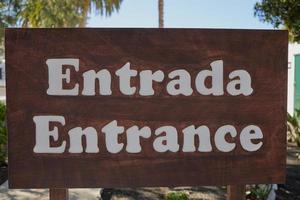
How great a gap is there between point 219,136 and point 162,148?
39 cm

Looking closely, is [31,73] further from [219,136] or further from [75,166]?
[219,136]

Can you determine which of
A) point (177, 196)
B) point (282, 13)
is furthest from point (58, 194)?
point (282, 13)

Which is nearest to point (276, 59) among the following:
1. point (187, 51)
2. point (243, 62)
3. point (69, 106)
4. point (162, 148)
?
point (243, 62)

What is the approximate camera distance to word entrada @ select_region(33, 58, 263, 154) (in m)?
2.43

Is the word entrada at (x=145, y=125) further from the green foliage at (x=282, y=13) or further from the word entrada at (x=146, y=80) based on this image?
the green foliage at (x=282, y=13)

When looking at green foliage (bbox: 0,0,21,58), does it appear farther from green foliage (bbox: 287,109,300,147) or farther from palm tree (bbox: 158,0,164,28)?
green foliage (bbox: 287,109,300,147)

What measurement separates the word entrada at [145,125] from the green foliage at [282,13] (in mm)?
4266

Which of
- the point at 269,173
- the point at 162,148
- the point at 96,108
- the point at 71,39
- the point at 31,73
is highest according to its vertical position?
the point at 71,39

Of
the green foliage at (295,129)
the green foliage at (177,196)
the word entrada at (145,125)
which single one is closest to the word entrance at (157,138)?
the word entrada at (145,125)

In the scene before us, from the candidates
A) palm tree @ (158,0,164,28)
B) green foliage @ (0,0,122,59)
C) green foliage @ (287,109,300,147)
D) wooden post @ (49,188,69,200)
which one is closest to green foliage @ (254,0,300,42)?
green foliage @ (287,109,300,147)

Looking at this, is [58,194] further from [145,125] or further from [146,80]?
[146,80]

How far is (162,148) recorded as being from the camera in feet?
8.23

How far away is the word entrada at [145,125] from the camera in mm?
2426

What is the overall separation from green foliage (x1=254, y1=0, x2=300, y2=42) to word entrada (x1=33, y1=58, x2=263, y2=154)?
4.27 m
